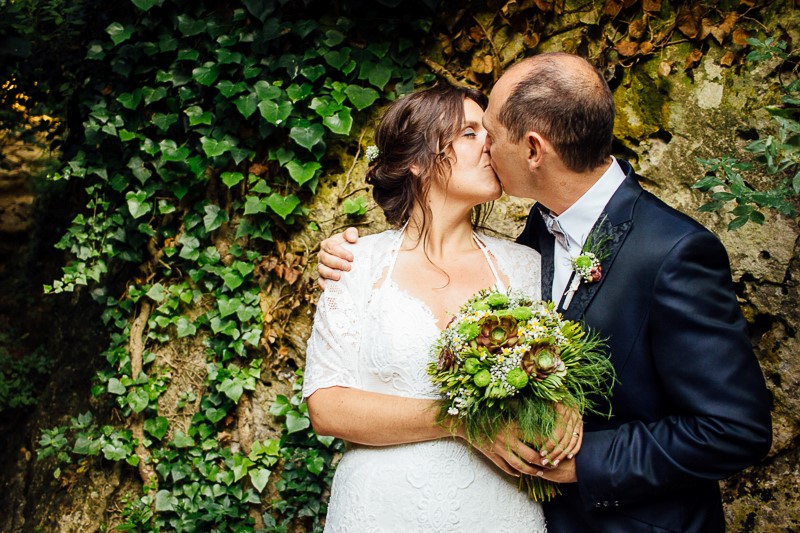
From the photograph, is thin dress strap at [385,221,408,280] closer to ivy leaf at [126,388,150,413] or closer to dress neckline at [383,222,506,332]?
dress neckline at [383,222,506,332]

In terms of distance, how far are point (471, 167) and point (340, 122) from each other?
129 cm

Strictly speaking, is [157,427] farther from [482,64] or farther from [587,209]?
[587,209]

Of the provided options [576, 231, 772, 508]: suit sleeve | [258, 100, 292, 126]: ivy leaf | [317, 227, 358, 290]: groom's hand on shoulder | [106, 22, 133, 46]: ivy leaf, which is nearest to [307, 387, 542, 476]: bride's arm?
[576, 231, 772, 508]: suit sleeve

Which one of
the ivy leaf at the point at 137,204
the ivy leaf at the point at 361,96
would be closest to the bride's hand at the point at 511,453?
the ivy leaf at the point at 361,96

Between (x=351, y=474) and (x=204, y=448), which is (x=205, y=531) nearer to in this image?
(x=204, y=448)

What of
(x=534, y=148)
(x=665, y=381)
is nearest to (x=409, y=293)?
(x=534, y=148)

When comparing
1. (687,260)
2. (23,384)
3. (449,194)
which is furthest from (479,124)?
(23,384)

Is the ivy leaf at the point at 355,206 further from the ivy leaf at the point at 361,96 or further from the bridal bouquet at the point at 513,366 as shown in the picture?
the bridal bouquet at the point at 513,366

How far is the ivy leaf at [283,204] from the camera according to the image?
381cm

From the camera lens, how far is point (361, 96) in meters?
3.70

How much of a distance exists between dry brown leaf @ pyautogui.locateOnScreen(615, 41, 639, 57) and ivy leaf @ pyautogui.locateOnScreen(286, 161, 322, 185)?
5.37 feet

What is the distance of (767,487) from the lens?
3.00 metres

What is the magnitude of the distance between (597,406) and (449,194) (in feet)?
3.11

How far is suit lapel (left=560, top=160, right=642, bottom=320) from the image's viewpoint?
2191 millimetres
